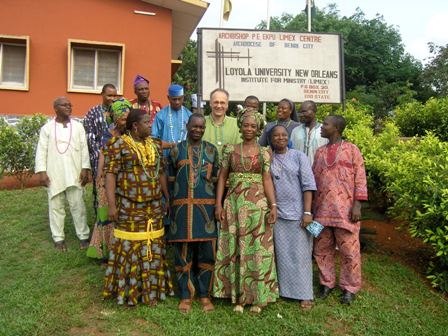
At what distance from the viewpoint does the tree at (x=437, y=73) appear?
2150 centimetres

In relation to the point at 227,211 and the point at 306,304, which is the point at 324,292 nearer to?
the point at 306,304

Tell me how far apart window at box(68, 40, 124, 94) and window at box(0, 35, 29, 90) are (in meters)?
1.11

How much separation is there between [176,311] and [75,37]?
345 inches

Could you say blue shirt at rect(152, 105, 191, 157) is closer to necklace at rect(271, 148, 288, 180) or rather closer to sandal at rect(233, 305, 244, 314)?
necklace at rect(271, 148, 288, 180)

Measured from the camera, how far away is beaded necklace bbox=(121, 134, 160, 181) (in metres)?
3.68

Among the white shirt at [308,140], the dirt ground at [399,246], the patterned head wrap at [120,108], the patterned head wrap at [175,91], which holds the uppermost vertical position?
the patterned head wrap at [175,91]

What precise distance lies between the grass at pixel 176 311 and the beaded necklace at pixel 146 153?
1.17 metres

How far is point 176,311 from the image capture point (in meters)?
3.73

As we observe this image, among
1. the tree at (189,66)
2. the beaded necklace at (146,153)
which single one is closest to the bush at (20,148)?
the beaded necklace at (146,153)

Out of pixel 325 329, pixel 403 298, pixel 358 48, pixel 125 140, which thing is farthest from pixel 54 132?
pixel 358 48

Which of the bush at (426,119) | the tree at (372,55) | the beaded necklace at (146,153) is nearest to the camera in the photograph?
the beaded necklace at (146,153)

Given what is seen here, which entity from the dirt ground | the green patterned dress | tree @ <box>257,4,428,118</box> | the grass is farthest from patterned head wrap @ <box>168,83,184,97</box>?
tree @ <box>257,4,428,118</box>

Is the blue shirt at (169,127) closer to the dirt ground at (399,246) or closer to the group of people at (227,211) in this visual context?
the group of people at (227,211)

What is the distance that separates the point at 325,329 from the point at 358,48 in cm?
2819
